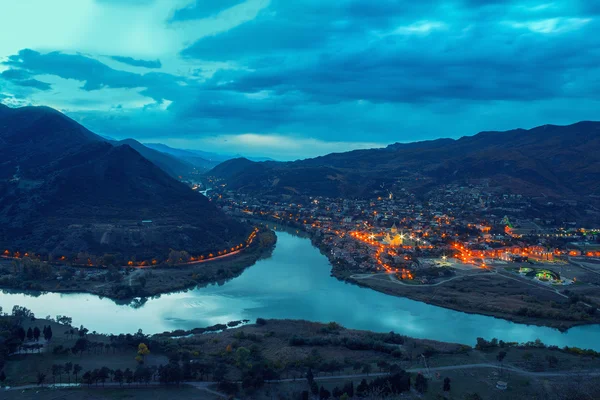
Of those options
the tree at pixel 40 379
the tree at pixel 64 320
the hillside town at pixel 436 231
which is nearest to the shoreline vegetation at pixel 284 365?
the tree at pixel 40 379

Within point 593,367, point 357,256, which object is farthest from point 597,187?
point 593,367

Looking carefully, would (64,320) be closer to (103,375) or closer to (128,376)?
(103,375)

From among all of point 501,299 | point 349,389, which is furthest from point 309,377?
point 501,299

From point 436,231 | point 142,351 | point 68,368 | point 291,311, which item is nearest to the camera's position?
point 68,368

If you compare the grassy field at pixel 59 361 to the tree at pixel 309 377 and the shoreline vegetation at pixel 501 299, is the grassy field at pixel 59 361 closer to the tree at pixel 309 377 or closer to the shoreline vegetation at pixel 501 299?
the tree at pixel 309 377

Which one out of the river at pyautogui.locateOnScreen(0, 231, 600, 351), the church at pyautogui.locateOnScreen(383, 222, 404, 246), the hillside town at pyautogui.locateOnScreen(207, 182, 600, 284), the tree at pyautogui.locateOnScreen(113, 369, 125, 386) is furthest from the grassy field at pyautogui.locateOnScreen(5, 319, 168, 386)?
the church at pyautogui.locateOnScreen(383, 222, 404, 246)
